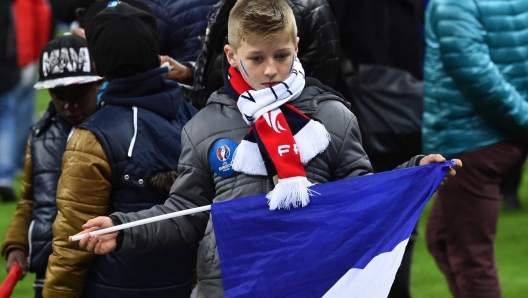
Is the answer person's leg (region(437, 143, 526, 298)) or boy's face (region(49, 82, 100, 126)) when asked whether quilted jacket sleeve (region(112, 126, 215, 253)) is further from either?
person's leg (region(437, 143, 526, 298))

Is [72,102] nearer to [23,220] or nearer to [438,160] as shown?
[23,220]

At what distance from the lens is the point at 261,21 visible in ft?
11.8

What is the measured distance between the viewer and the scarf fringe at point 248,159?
141 inches

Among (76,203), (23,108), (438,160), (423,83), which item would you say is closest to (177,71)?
(76,203)

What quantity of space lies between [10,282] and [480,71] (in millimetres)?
2229

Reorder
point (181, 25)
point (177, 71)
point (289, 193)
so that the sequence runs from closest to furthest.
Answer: point (289, 193) → point (177, 71) → point (181, 25)

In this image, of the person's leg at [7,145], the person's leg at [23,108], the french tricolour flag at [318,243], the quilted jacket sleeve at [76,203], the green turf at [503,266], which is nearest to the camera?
the french tricolour flag at [318,243]

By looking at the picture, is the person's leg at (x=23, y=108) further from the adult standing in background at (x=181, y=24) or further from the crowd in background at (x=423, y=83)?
the adult standing in background at (x=181, y=24)

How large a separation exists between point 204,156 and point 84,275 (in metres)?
0.75

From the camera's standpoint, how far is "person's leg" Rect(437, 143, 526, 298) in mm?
5156

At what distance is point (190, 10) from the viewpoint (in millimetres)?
5156

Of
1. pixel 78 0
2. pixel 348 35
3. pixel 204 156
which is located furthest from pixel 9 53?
pixel 204 156

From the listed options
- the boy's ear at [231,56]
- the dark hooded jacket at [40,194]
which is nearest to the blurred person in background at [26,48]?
the dark hooded jacket at [40,194]

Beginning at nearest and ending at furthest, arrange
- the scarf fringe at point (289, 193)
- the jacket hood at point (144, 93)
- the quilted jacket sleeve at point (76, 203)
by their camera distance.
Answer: the scarf fringe at point (289, 193) → the quilted jacket sleeve at point (76, 203) → the jacket hood at point (144, 93)
